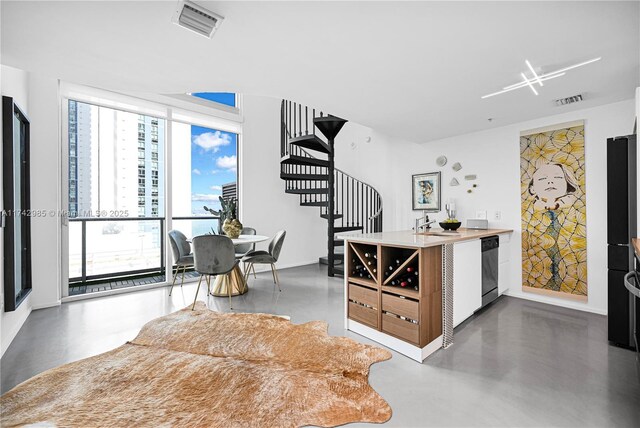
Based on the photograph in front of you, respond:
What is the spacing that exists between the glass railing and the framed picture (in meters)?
3.57

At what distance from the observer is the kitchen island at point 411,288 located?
7.39 feet

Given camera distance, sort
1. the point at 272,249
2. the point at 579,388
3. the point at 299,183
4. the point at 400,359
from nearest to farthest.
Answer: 1. the point at 579,388
2. the point at 400,359
3. the point at 272,249
4. the point at 299,183

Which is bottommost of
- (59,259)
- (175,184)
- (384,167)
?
(59,259)

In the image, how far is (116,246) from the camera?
15.3ft

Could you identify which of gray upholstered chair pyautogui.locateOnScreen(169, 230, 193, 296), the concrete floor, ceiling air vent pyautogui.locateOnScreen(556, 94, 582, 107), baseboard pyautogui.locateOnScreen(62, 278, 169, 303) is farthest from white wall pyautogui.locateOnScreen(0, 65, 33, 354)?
ceiling air vent pyautogui.locateOnScreen(556, 94, 582, 107)

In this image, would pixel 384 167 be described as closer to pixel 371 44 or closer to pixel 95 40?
pixel 371 44

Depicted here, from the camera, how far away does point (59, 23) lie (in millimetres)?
1788

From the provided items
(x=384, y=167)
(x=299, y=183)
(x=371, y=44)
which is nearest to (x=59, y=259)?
(x=299, y=183)

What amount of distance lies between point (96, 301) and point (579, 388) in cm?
500

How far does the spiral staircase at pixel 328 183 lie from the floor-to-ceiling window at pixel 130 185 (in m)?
1.13

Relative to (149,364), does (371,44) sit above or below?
above

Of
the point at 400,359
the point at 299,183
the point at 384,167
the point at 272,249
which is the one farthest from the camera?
the point at 299,183

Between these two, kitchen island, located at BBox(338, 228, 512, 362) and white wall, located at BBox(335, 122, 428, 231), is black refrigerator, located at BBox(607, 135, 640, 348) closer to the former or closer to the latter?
kitchen island, located at BBox(338, 228, 512, 362)

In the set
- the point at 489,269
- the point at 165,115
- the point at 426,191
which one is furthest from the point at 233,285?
the point at 426,191
